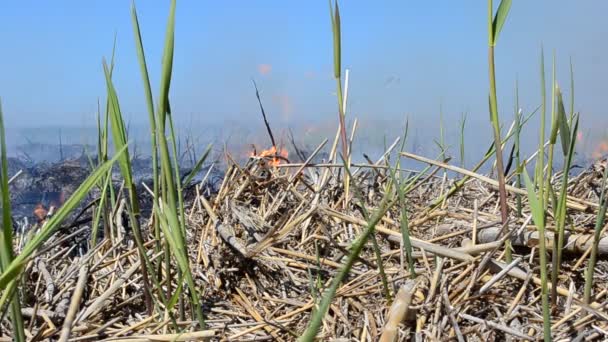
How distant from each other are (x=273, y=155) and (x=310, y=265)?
1.48ft

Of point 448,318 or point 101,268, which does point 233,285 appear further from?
point 448,318

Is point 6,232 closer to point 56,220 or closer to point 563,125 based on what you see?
point 56,220

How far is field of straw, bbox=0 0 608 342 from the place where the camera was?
35.7 inches

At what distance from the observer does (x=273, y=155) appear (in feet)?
5.16

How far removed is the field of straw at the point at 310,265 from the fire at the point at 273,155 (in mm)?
122

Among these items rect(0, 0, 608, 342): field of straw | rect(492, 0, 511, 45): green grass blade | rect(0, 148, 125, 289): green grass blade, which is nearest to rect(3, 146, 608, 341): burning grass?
rect(0, 0, 608, 342): field of straw

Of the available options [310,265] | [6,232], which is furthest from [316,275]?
[6,232]

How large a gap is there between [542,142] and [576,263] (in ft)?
0.81

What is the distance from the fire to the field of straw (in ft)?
0.40

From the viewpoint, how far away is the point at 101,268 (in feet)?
3.98

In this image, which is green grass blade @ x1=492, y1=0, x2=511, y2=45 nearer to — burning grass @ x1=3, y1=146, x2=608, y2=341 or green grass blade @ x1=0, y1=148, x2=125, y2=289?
burning grass @ x1=3, y1=146, x2=608, y2=341

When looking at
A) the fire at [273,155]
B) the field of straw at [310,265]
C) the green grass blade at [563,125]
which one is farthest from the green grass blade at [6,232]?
the fire at [273,155]

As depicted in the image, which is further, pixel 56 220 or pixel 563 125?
pixel 563 125

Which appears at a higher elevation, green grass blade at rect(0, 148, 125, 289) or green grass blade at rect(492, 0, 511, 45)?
green grass blade at rect(492, 0, 511, 45)
